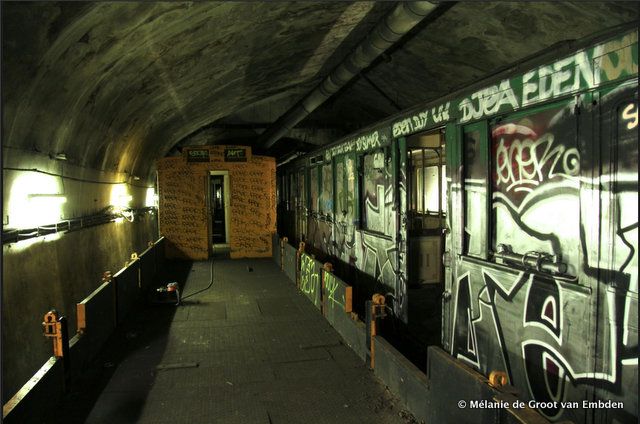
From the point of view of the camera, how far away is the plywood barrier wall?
44.2ft

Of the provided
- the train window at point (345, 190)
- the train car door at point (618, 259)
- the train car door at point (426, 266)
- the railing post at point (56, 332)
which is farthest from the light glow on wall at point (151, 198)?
the train car door at point (618, 259)

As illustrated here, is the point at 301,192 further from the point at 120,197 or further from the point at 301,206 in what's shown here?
the point at 120,197

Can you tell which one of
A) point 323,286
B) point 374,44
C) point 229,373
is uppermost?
point 374,44

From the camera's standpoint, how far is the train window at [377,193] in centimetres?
646

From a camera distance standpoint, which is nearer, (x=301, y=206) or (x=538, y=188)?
(x=538, y=188)

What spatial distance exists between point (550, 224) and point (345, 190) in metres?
5.35

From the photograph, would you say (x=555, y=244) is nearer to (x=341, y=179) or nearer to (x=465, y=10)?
(x=465, y=10)

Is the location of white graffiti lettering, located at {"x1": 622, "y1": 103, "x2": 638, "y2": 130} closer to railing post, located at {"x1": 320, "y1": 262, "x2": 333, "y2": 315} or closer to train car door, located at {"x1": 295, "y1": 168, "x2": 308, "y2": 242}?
railing post, located at {"x1": 320, "y1": 262, "x2": 333, "y2": 315}

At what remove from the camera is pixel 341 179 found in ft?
28.8

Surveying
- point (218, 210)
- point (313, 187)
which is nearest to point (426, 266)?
point (313, 187)

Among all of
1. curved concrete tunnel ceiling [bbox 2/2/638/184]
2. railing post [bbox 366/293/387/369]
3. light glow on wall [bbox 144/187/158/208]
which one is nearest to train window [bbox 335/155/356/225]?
curved concrete tunnel ceiling [bbox 2/2/638/184]

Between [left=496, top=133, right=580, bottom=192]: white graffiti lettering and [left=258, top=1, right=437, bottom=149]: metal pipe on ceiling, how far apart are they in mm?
2250

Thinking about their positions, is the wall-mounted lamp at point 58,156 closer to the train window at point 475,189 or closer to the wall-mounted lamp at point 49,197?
the wall-mounted lamp at point 49,197

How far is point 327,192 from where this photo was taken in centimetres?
991
